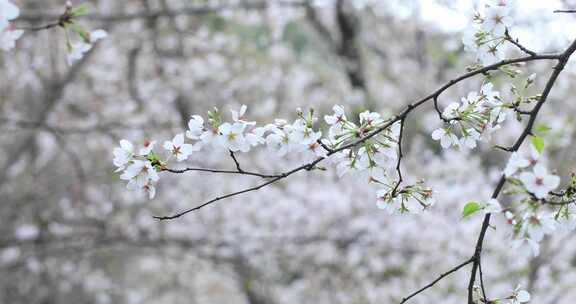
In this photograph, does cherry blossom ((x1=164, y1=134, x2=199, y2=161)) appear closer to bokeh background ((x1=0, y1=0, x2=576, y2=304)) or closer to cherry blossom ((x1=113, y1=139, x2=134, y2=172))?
cherry blossom ((x1=113, y1=139, x2=134, y2=172))

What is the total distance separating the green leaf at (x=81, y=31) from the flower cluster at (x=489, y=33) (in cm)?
99

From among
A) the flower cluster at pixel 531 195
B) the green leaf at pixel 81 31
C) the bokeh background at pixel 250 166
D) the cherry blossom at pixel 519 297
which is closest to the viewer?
the flower cluster at pixel 531 195

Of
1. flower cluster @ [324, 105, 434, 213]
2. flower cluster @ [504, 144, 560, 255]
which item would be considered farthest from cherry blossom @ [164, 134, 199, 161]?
flower cluster @ [504, 144, 560, 255]

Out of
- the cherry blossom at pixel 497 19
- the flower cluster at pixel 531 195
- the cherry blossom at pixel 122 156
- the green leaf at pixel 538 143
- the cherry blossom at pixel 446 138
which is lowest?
the flower cluster at pixel 531 195

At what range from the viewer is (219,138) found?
1.30 m

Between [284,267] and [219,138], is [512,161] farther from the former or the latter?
[284,267]

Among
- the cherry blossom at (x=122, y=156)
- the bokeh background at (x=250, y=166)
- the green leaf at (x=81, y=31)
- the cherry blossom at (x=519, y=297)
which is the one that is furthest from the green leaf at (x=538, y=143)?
the bokeh background at (x=250, y=166)

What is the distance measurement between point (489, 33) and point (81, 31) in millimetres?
1047

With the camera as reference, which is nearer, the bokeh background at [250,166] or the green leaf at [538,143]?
the green leaf at [538,143]

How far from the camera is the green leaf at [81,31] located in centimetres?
170

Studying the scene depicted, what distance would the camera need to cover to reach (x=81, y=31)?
1722 millimetres

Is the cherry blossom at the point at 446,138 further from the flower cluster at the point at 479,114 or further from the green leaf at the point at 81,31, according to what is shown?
the green leaf at the point at 81,31

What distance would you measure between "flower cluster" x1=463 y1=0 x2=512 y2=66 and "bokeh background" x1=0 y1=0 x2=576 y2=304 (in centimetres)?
284

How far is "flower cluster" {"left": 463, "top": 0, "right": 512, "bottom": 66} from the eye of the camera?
1338 millimetres
